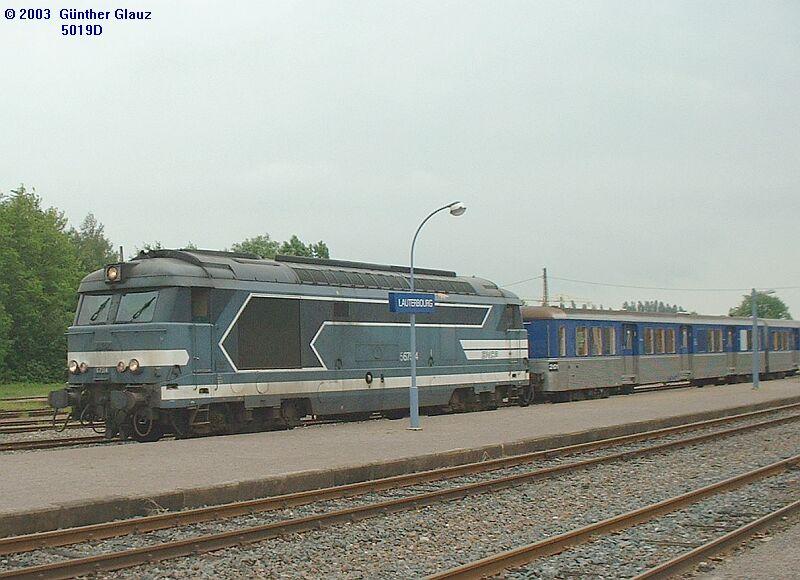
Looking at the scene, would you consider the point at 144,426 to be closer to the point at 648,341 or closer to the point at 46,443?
the point at 46,443

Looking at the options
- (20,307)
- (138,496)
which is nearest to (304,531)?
(138,496)

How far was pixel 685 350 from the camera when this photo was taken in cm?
3997

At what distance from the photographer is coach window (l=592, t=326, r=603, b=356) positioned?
33.8 metres

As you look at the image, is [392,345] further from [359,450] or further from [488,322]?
[359,450]

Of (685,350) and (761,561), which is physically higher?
(685,350)

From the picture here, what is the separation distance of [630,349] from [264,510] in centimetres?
2614

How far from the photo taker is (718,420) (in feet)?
78.4

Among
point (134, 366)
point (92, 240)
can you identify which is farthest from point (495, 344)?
point (92, 240)

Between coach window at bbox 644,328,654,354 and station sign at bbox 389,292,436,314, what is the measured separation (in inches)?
690

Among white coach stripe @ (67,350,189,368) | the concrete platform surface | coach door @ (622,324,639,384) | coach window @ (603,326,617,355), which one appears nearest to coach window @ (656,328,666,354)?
coach door @ (622,324,639,384)

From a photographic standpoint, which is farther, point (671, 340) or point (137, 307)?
point (671, 340)

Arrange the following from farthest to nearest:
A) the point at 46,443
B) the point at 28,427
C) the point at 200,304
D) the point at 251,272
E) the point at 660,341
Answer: the point at 660,341, the point at 28,427, the point at 251,272, the point at 46,443, the point at 200,304

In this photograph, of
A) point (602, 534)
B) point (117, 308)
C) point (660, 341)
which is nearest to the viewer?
point (602, 534)

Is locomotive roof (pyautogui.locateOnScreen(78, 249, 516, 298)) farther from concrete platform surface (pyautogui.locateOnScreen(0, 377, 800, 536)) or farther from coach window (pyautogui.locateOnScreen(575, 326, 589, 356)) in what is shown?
coach window (pyautogui.locateOnScreen(575, 326, 589, 356))
